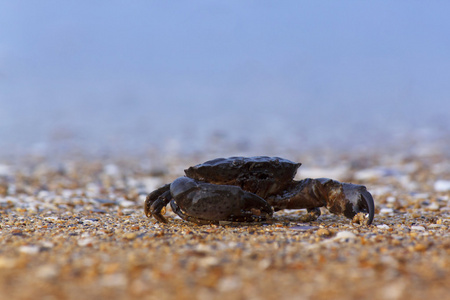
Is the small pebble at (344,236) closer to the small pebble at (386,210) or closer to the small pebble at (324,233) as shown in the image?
the small pebble at (324,233)

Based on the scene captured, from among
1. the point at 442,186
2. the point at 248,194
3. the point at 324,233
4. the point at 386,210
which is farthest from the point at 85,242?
the point at 442,186

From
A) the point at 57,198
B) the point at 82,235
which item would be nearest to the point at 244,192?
the point at 82,235

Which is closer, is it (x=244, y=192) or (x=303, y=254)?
(x=303, y=254)

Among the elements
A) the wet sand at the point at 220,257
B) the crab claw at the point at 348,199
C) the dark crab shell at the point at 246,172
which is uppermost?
the dark crab shell at the point at 246,172

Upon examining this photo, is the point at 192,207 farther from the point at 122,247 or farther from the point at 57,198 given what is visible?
the point at 57,198

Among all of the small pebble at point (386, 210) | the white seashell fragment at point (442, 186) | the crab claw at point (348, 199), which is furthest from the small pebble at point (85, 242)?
the white seashell fragment at point (442, 186)
